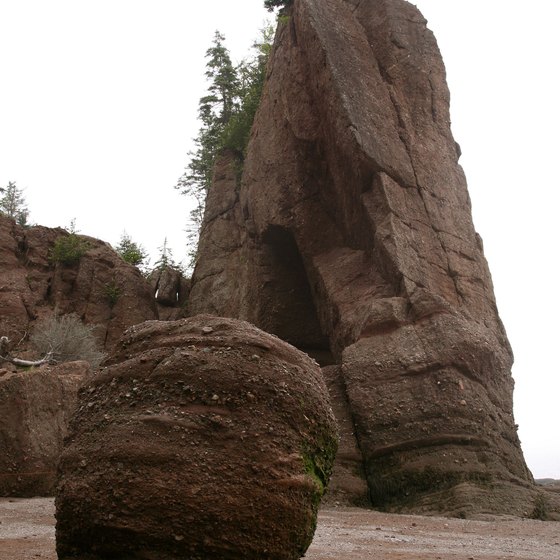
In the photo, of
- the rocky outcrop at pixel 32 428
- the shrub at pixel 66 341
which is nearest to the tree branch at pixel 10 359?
the shrub at pixel 66 341

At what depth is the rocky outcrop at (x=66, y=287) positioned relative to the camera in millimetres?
24922

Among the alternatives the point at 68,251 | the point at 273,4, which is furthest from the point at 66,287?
the point at 273,4

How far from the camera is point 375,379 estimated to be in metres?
13.6

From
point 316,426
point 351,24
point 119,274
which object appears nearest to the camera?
point 316,426

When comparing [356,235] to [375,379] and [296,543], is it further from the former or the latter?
[296,543]

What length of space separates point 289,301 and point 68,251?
1106cm

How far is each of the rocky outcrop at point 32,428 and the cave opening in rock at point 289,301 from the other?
797 centimetres

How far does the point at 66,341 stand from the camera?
22.1m

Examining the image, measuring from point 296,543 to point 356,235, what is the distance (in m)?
13.4

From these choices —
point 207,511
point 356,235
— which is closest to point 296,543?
point 207,511

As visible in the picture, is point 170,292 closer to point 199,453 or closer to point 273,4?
point 273,4

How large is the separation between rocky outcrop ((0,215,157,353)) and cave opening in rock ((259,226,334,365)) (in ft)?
23.6

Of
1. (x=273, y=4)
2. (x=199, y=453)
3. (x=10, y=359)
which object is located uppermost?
(x=273, y=4)

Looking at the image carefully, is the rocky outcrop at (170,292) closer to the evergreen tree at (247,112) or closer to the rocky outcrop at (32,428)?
the evergreen tree at (247,112)
